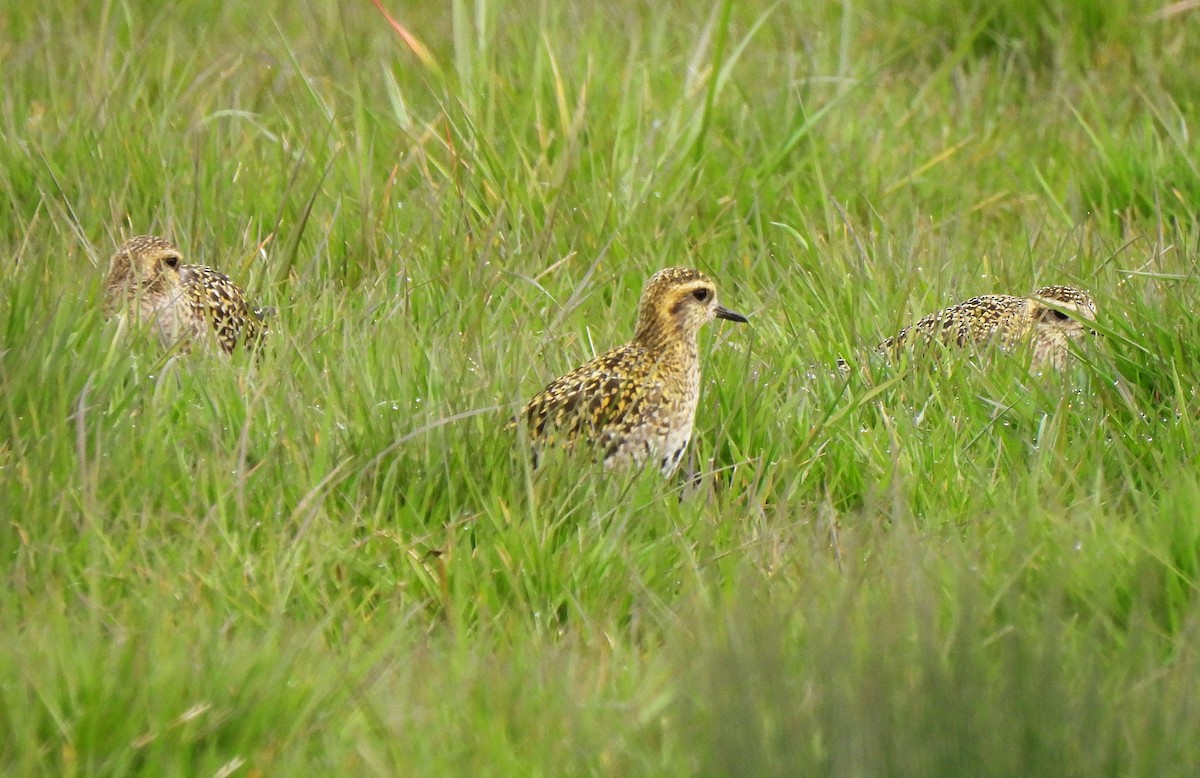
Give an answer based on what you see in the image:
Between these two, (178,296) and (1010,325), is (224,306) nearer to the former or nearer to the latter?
(178,296)

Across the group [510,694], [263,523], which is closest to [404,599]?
[263,523]

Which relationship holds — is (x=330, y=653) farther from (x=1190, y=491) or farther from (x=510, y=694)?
(x=1190, y=491)

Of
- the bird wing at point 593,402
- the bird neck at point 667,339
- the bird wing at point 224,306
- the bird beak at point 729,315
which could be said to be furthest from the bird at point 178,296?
the bird beak at point 729,315

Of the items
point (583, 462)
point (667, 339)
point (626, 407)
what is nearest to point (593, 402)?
point (626, 407)

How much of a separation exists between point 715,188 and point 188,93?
242 cm

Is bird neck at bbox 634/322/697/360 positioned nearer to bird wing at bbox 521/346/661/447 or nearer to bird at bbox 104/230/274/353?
bird wing at bbox 521/346/661/447

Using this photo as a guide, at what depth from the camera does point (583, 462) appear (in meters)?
4.58

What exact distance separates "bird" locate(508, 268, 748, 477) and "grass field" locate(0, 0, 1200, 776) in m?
0.14

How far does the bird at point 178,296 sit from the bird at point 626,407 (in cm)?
127

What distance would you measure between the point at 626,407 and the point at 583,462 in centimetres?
44

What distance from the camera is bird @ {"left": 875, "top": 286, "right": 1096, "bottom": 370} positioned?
5543mm

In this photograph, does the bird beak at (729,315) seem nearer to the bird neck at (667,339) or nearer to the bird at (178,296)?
the bird neck at (667,339)

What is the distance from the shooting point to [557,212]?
6.60 metres

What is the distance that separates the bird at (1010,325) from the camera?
5543 millimetres
